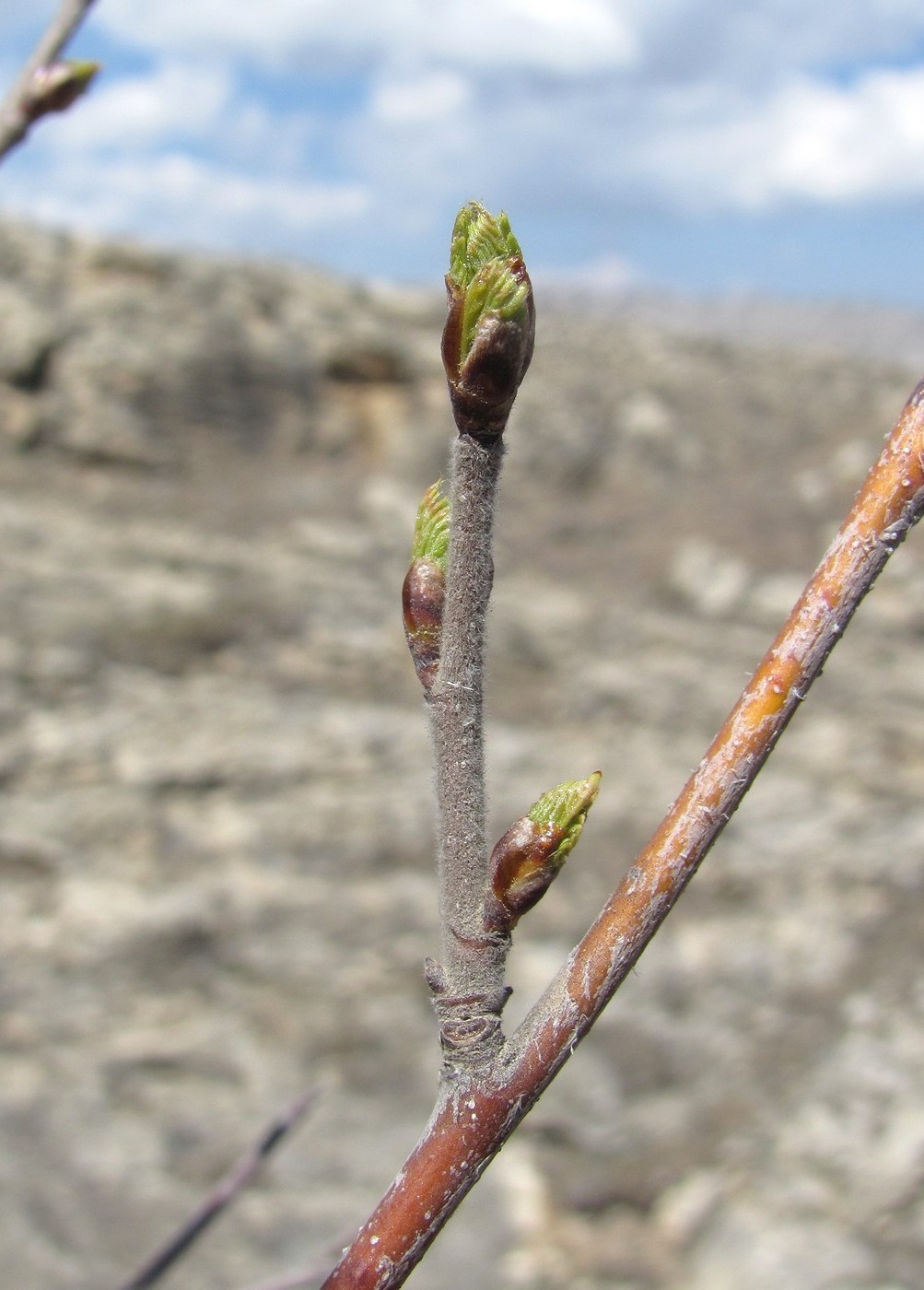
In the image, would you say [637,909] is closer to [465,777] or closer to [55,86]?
[465,777]

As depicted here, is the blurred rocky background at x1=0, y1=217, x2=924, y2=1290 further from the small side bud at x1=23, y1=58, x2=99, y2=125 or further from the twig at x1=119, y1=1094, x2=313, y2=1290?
the small side bud at x1=23, y1=58, x2=99, y2=125

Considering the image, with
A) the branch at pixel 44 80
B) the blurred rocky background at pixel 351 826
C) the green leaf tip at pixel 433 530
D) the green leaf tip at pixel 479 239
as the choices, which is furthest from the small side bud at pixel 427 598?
the blurred rocky background at pixel 351 826

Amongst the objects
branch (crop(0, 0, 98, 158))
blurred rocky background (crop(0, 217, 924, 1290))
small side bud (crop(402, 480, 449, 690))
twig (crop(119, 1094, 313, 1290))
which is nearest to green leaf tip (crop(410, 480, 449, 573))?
small side bud (crop(402, 480, 449, 690))

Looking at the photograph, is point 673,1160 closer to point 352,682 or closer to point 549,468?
point 352,682

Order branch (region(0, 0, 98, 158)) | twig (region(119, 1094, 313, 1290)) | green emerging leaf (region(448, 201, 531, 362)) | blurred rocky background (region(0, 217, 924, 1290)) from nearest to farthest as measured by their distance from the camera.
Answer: green emerging leaf (region(448, 201, 531, 362)), branch (region(0, 0, 98, 158)), twig (region(119, 1094, 313, 1290)), blurred rocky background (region(0, 217, 924, 1290))

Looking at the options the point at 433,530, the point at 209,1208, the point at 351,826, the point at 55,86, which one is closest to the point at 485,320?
the point at 433,530

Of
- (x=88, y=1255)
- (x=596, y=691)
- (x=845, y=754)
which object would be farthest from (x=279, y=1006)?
(x=845, y=754)

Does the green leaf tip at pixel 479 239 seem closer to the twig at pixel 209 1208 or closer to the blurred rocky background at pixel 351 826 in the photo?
the twig at pixel 209 1208
